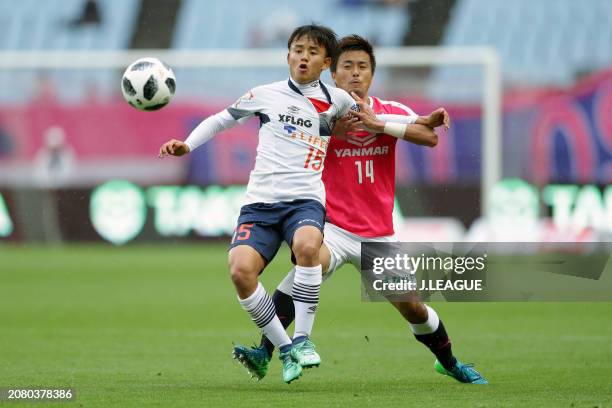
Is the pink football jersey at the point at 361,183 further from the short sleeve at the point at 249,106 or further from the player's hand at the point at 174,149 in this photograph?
the player's hand at the point at 174,149

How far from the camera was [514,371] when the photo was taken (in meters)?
7.80

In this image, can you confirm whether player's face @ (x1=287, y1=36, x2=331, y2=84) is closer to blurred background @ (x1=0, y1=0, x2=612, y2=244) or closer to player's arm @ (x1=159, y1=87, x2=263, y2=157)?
player's arm @ (x1=159, y1=87, x2=263, y2=157)

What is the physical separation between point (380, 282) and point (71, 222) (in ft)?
47.6

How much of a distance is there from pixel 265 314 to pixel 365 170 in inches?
48.8

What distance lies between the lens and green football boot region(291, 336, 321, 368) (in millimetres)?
6488

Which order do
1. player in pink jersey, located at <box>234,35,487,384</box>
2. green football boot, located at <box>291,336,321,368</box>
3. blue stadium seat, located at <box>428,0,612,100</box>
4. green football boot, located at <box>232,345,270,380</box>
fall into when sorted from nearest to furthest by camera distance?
green football boot, located at <box>291,336,321,368</box>
green football boot, located at <box>232,345,270,380</box>
player in pink jersey, located at <box>234,35,487,384</box>
blue stadium seat, located at <box>428,0,612,100</box>

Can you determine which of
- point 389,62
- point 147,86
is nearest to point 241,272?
point 147,86

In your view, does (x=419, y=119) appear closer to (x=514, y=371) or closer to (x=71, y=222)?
(x=514, y=371)

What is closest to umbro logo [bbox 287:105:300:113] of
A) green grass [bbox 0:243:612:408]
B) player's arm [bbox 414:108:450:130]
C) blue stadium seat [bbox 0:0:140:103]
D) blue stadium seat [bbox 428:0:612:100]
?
player's arm [bbox 414:108:450:130]

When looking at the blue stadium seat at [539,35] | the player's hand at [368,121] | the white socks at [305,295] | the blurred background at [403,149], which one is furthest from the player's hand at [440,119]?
the blue stadium seat at [539,35]

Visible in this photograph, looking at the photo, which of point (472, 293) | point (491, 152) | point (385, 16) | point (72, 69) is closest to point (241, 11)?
point (385, 16)

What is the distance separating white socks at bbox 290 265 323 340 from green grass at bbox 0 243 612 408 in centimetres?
39

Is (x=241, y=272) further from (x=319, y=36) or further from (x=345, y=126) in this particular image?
(x=319, y=36)

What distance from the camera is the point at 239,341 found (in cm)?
987
